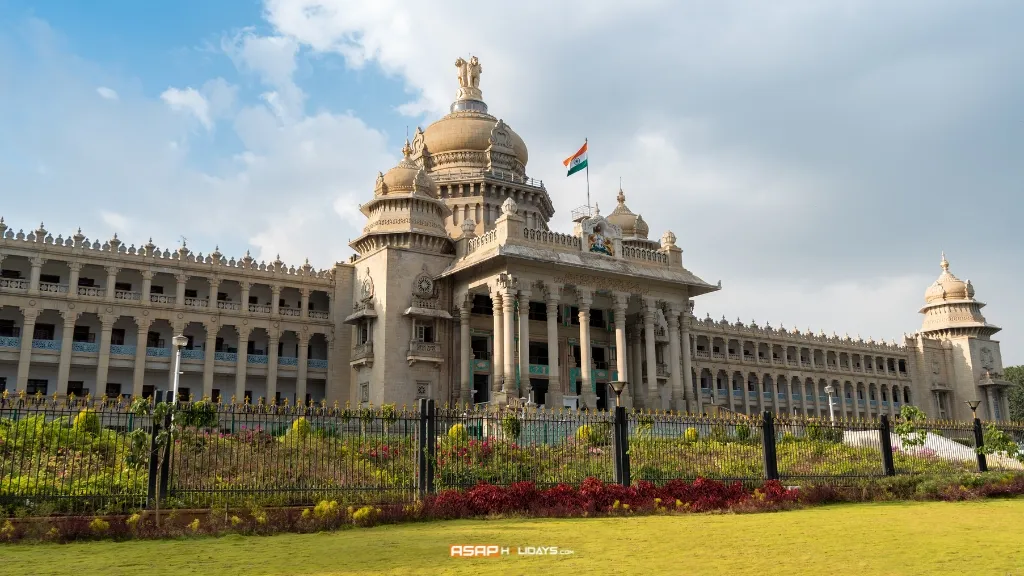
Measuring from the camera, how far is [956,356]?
73438 millimetres

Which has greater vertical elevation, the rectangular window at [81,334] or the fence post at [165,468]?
the rectangular window at [81,334]

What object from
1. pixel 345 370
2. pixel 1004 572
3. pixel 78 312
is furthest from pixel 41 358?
pixel 1004 572

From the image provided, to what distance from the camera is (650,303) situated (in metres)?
43.4

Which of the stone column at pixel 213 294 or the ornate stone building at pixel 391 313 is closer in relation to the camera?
the ornate stone building at pixel 391 313

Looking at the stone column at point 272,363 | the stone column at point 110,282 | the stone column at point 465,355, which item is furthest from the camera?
the stone column at point 272,363

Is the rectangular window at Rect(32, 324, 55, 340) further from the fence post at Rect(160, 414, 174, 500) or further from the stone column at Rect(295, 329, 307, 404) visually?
the fence post at Rect(160, 414, 174, 500)

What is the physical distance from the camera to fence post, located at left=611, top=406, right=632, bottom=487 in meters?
19.5

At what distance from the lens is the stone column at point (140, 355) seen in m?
40.6

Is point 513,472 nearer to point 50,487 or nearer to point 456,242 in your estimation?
point 50,487

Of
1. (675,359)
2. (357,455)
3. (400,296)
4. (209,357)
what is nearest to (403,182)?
(400,296)

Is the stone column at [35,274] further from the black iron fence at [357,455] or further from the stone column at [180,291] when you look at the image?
the black iron fence at [357,455]

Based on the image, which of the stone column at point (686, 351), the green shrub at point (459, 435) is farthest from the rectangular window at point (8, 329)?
the stone column at point (686, 351)

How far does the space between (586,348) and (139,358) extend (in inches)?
876

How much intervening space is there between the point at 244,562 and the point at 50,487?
677 cm
